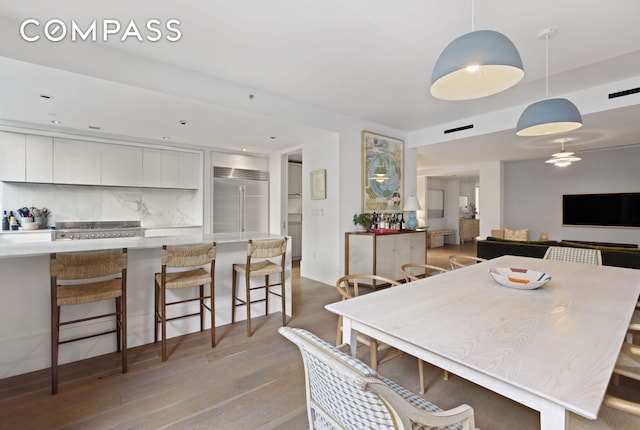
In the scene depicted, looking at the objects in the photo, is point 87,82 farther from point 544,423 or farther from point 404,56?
point 544,423

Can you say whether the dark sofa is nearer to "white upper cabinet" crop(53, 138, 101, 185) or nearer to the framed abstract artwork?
the framed abstract artwork

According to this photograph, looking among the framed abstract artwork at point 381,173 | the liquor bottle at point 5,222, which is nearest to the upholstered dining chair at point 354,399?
the framed abstract artwork at point 381,173

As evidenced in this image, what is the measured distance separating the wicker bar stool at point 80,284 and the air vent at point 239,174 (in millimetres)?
3446

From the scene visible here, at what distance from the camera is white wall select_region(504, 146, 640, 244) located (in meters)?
6.11

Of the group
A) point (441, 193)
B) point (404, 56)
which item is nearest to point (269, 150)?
point (404, 56)

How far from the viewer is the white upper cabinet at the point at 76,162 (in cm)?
419

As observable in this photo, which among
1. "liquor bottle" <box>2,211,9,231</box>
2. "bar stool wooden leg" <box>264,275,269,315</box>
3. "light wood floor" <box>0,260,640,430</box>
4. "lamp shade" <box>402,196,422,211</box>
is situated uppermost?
"lamp shade" <box>402,196,422,211</box>

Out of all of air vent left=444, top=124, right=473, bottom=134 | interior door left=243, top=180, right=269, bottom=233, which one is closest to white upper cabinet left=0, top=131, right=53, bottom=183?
interior door left=243, top=180, right=269, bottom=233

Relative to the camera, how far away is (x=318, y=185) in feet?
16.2

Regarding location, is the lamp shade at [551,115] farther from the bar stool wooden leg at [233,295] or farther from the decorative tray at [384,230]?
the bar stool wooden leg at [233,295]

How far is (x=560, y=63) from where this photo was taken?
2.90 m

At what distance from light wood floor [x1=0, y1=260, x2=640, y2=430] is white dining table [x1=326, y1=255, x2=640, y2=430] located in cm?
60

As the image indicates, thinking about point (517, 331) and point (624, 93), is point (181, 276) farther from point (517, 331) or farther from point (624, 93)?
point (624, 93)

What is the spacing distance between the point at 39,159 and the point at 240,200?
2.92 metres
